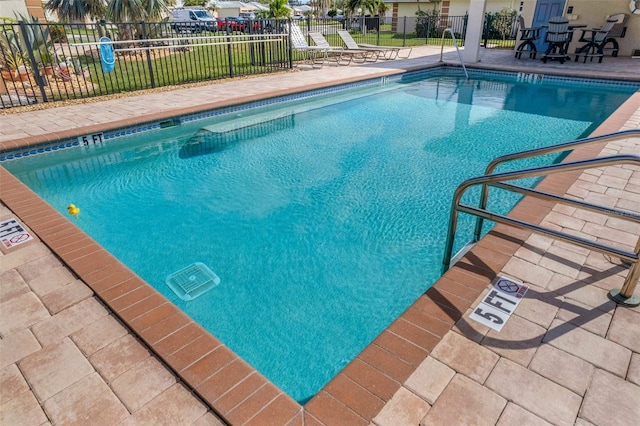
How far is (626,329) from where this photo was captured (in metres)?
2.00

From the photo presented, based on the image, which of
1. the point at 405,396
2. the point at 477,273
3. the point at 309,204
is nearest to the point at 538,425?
the point at 405,396

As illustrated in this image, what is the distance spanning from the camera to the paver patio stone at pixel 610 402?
155cm

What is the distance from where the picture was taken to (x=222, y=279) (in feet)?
10.1

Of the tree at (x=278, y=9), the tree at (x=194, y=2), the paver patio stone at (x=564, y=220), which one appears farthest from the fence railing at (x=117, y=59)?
the tree at (x=194, y=2)

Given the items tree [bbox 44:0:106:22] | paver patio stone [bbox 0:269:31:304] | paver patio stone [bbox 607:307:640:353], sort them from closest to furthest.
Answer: paver patio stone [bbox 607:307:640:353]
paver patio stone [bbox 0:269:31:304]
tree [bbox 44:0:106:22]

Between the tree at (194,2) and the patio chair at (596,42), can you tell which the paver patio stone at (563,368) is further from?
the tree at (194,2)

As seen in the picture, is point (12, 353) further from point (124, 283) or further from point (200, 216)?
point (200, 216)

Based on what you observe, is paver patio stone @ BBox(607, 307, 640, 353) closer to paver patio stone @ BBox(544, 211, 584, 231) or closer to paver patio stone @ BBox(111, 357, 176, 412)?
paver patio stone @ BBox(544, 211, 584, 231)

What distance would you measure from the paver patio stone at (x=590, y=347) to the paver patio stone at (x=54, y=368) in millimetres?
2206

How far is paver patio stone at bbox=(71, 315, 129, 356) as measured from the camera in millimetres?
1962

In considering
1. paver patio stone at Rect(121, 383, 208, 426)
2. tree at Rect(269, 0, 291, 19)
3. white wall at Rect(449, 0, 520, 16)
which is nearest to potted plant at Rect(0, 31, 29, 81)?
paver patio stone at Rect(121, 383, 208, 426)

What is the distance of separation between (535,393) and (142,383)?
1.67 m

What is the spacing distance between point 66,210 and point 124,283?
231 centimetres

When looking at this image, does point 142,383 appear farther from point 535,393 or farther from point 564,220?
point 564,220
